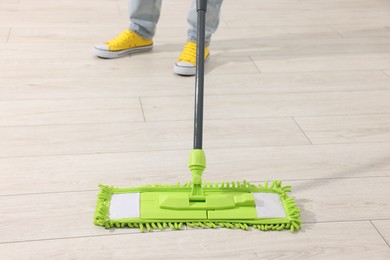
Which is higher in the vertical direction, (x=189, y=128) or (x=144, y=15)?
(x=144, y=15)

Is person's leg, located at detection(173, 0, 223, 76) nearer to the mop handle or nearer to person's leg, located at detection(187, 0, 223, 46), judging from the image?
person's leg, located at detection(187, 0, 223, 46)

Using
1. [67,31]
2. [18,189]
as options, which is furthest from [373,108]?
[67,31]

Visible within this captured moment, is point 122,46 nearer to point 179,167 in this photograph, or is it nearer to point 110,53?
point 110,53

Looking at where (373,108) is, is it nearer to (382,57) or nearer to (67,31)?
(382,57)

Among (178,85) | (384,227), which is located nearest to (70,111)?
(178,85)

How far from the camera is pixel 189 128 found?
4.59 feet

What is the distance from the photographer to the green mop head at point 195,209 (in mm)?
1010

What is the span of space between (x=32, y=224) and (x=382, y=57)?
131cm

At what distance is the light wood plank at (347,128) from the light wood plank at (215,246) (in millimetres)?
381

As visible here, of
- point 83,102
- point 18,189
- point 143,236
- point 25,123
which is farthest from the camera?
point 83,102

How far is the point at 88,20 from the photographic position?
2203 mm

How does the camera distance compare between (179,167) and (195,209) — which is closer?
(195,209)

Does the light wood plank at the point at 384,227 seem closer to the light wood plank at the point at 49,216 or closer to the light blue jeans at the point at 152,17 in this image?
the light wood plank at the point at 49,216

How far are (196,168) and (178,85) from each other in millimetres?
673
